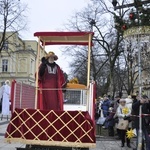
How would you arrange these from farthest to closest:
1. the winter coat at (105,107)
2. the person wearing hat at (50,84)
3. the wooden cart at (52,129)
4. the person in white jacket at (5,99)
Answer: the person in white jacket at (5,99) → the winter coat at (105,107) → the person wearing hat at (50,84) → the wooden cart at (52,129)

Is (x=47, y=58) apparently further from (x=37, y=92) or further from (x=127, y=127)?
(x=127, y=127)

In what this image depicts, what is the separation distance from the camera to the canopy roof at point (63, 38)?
807 cm

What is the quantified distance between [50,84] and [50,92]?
0.69 ft

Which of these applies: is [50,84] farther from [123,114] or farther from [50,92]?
[123,114]

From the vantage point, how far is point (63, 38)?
8.63 metres

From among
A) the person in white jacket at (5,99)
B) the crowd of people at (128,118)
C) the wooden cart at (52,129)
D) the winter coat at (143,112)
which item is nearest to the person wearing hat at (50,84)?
A: the wooden cart at (52,129)

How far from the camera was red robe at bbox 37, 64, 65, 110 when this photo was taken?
8.22 metres

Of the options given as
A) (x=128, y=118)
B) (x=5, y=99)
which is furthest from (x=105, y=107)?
(x=128, y=118)

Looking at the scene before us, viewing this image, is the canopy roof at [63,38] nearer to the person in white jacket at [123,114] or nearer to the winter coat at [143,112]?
the winter coat at [143,112]

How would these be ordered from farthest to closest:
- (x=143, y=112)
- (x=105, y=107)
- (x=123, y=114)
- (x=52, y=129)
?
(x=105, y=107), (x=123, y=114), (x=143, y=112), (x=52, y=129)

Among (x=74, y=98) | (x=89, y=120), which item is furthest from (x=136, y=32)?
(x=89, y=120)

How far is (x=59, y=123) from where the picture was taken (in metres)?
7.18

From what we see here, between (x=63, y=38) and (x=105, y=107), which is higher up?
(x=63, y=38)

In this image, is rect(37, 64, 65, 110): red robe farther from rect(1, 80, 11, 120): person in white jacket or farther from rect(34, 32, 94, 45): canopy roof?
rect(1, 80, 11, 120): person in white jacket
